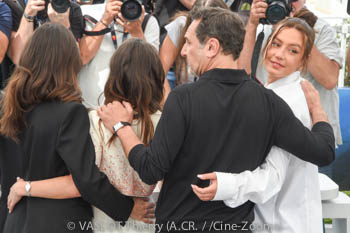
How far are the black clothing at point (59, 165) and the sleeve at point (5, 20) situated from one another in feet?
4.48

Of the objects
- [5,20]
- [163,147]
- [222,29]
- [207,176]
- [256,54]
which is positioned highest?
[222,29]

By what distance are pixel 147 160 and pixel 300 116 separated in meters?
0.66

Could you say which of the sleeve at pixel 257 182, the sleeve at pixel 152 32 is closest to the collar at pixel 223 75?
the sleeve at pixel 257 182

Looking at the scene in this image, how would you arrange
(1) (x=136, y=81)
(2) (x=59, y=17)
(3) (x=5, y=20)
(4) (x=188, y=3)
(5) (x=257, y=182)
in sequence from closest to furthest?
(5) (x=257, y=182), (1) (x=136, y=81), (2) (x=59, y=17), (3) (x=5, y=20), (4) (x=188, y=3)

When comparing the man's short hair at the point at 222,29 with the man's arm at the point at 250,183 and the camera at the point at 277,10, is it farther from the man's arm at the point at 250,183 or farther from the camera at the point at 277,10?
the camera at the point at 277,10

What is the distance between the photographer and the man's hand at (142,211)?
7.43 ft

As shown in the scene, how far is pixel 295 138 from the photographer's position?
1893 millimetres

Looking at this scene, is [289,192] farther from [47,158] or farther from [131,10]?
[131,10]

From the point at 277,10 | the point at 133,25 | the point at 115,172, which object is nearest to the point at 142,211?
the point at 115,172

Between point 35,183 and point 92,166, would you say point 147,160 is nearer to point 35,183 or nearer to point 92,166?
point 92,166

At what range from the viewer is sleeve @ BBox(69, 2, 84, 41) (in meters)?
3.28

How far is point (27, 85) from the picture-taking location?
2.08 meters

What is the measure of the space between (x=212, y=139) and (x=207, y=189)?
17 centimetres

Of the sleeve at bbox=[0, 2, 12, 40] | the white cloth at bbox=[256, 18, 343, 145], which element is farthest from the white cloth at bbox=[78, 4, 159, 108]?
the white cloth at bbox=[256, 18, 343, 145]
